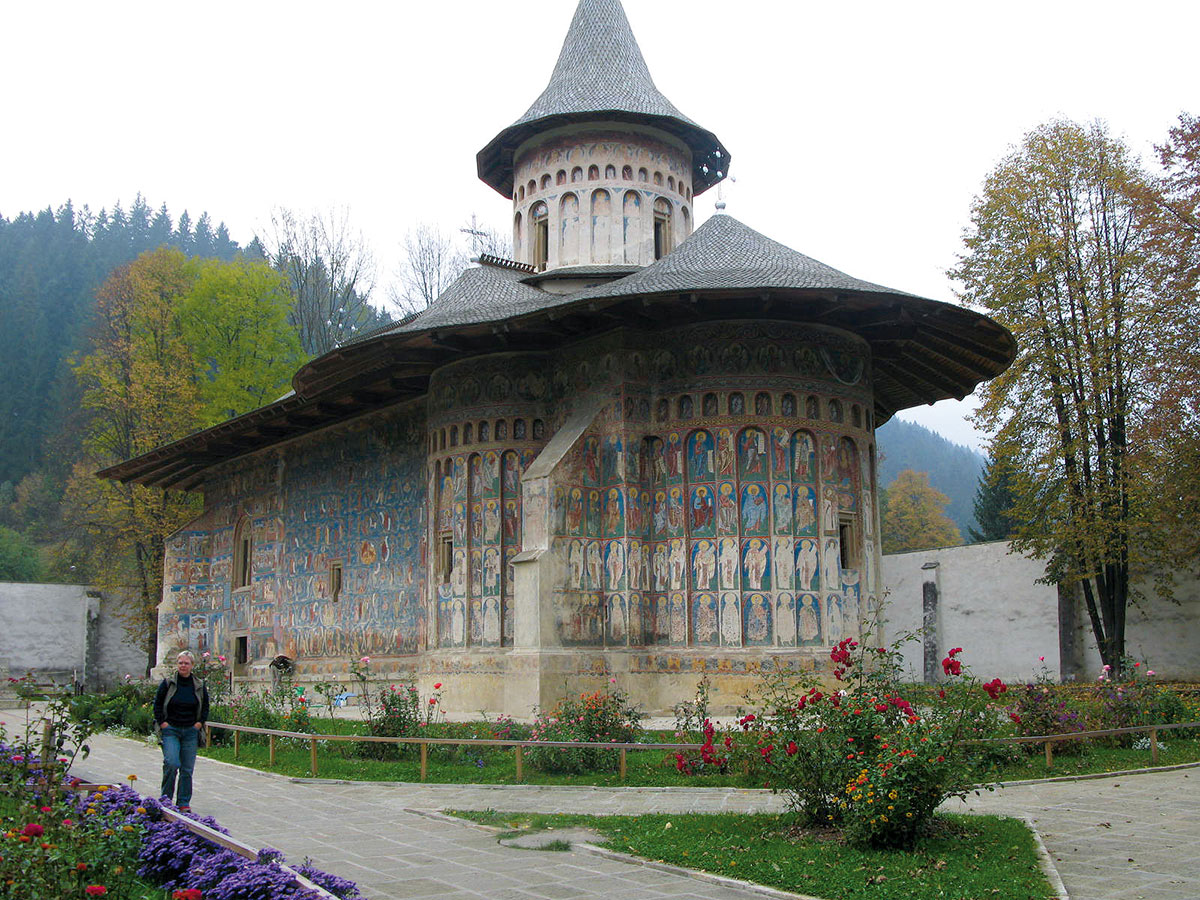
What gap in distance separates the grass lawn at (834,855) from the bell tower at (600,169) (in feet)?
42.2

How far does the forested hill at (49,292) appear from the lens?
2255 inches

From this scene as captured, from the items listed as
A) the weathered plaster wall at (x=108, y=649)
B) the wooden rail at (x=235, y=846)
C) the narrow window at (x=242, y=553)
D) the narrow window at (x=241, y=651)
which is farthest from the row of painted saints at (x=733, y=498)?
the weathered plaster wall at (x=108, y=649)

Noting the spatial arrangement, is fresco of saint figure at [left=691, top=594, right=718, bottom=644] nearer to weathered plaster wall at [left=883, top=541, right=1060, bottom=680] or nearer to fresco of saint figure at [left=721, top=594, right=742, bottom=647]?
fresco of saint figure at [left=721, top=594, right=742, bottom=647]

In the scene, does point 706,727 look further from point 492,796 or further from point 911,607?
point 911,607

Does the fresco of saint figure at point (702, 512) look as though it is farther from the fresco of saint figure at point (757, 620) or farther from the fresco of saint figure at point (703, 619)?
the fresco of saint figure at point (757, 620)

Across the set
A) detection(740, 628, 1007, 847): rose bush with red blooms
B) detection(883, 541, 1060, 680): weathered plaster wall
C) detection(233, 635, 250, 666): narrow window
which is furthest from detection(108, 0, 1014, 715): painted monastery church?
detection(740, 628, 1007, 847): rose bush with red blooms

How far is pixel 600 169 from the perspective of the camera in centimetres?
1977

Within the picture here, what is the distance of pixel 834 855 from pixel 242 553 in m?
21.4

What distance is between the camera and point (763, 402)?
1507cm

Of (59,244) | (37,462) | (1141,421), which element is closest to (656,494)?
(1141,421)

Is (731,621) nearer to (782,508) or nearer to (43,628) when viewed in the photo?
(782,508)

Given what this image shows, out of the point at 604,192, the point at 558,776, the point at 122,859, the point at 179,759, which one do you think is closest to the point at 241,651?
the point at 604,192

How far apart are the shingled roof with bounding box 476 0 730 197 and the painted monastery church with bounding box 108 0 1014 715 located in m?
0.07

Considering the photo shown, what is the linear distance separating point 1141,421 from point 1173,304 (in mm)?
2065
